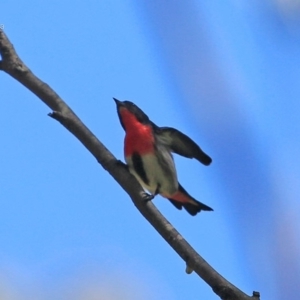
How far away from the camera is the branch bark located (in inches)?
97.3

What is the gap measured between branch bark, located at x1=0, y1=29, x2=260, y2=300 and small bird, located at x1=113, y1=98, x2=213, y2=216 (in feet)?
3.69

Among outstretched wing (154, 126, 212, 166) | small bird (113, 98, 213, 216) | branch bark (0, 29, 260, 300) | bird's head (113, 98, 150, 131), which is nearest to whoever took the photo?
branch bark (0, 29, 260, 300)

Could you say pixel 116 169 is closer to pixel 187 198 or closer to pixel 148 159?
pixel 148 159

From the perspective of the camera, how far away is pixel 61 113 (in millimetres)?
2629

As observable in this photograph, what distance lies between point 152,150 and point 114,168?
4.21 feet

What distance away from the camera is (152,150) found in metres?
4.08

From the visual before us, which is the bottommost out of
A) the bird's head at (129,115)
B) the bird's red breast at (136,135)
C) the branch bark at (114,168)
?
the branch bark at (114,168)

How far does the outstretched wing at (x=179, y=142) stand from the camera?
380 cm

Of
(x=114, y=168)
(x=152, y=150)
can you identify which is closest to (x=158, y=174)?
(x=152, y=150)

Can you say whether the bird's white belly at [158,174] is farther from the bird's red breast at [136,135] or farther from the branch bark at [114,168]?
the branch bark at [114,168]

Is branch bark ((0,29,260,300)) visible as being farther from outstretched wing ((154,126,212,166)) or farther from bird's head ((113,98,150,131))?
bird's head ((113,98,150,131))

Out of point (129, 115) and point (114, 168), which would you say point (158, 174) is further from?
point (114, 168)

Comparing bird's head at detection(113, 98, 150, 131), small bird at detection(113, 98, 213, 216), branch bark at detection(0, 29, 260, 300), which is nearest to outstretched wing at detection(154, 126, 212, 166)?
small bird at detection(113, 98, 213, 216)

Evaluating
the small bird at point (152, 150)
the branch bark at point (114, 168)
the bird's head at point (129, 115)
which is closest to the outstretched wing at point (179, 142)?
the small bird at point (152, 150)
